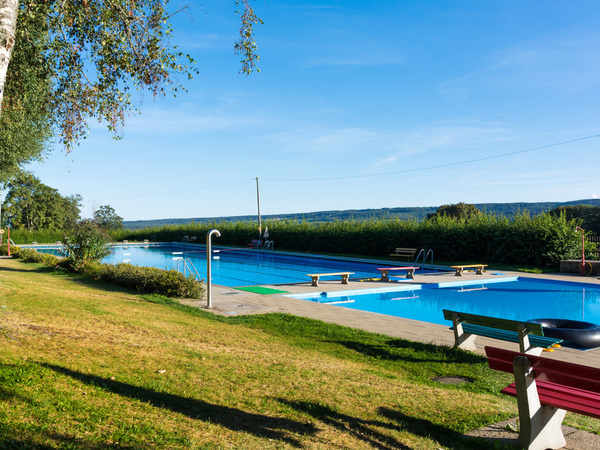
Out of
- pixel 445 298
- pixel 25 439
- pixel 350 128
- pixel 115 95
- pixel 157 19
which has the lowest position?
pixel 445 298

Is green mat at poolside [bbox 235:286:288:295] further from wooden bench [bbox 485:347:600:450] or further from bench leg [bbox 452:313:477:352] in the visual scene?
wooden bench [bbox 485:347:600:450]

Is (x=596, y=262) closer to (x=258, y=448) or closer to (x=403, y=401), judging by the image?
(x=403, y=401)

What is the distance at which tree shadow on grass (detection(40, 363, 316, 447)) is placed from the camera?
9.68ft

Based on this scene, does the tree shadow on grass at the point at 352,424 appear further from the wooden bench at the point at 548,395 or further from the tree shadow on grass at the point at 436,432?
the wooden bench at the point at 548,395

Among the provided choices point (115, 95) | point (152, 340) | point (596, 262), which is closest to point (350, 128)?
point (596, 262)

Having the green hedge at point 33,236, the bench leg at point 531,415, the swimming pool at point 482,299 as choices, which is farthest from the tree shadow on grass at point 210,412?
the green hedge at point 33,236

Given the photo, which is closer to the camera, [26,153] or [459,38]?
[26,153]

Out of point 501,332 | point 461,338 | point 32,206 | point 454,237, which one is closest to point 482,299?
point 461,338

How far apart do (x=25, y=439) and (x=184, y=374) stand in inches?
66.3

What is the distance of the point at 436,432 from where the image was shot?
3186 millimetres

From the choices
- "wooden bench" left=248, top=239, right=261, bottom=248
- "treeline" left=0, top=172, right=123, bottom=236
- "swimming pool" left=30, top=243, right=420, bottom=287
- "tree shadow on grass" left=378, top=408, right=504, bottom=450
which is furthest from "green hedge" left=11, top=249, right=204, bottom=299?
"treeline" left=0, top=172, right=123, bottom=236

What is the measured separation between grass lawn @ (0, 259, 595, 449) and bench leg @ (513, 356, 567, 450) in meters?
0.33

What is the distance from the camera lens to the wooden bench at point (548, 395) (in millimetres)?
2750

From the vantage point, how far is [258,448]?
8.78 feet
